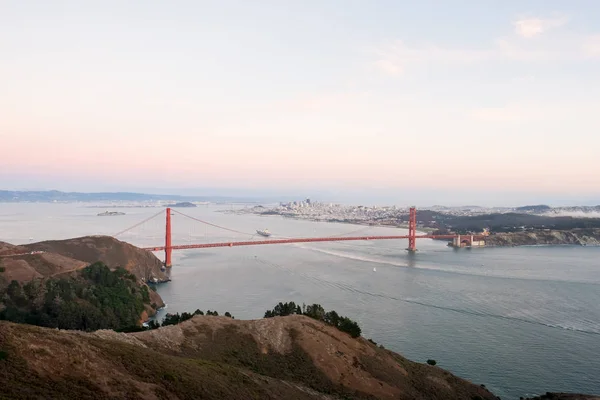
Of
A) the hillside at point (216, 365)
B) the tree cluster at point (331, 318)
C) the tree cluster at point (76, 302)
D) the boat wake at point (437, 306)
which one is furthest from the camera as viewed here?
the boat wake at point (437, 306)

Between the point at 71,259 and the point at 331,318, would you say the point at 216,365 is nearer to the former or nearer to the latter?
the point at 331,318

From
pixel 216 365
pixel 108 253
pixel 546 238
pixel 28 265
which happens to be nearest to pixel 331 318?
pixel 216 365

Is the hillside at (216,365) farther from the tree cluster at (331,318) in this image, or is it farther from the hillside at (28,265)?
the hillside at (28,265)

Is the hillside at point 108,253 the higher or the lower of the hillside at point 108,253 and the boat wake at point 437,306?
the higher

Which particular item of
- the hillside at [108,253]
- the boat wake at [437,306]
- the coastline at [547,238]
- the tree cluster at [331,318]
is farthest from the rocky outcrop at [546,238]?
the tree cluster at [331,318]

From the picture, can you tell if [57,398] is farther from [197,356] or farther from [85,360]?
[197,356]

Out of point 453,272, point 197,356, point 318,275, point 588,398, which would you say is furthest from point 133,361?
point 453,272

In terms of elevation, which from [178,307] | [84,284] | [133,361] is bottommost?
[178,307]
